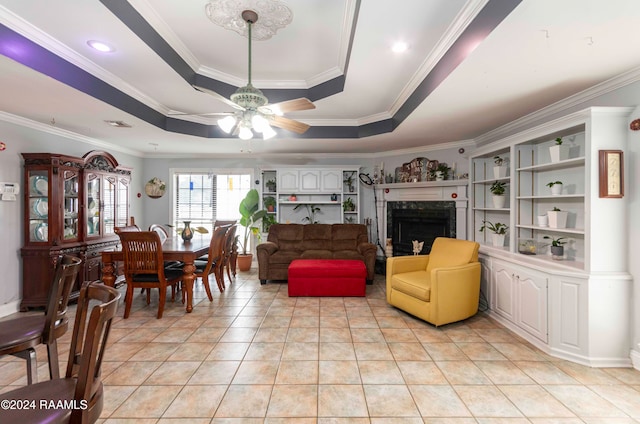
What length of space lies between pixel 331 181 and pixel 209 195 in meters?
2.68

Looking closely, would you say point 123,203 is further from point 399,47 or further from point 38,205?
point 399,47

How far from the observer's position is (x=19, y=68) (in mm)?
2217

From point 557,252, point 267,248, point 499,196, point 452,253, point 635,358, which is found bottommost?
point 635,358

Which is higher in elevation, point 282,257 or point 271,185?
point 271,185

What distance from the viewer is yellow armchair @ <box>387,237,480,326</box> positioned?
10.2 ft

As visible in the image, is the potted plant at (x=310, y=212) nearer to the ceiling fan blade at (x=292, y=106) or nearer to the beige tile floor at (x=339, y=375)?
the beige tile floor at (x=339, y=375)

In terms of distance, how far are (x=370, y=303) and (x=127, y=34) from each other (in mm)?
3811

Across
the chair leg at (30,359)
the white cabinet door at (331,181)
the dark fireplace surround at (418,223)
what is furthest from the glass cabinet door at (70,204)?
the dark fireplace surround at (418,223)

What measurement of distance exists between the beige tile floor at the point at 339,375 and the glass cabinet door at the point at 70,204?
5.18ft

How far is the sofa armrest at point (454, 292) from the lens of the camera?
10.1 feet

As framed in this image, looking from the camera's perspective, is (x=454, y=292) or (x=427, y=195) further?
(x=427, y=195)

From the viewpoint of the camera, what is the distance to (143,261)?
336 cm

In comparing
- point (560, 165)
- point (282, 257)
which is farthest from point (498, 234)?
point (282, 257)

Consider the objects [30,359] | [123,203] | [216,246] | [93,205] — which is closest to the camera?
[30,359]
